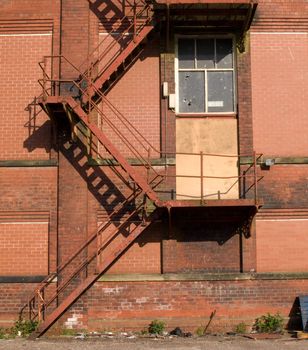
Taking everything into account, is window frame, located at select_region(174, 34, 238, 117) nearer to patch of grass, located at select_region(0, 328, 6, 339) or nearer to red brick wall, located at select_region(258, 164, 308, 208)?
red brick wall, located at select_region(258, 164, 308, 208)

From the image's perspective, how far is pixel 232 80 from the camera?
40.7 ft

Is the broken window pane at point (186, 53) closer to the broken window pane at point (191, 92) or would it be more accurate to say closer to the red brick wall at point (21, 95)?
the broken window pane at point (191, 92)

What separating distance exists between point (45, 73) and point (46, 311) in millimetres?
5202

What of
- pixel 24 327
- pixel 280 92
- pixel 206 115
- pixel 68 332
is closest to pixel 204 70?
pixel 206 115

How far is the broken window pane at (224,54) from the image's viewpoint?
12.4 metres

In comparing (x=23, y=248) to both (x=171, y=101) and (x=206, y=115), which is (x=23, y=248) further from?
(x=206, y=115)

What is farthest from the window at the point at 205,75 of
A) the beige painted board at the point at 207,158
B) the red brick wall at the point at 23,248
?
the red brick wall at the point at 23,248

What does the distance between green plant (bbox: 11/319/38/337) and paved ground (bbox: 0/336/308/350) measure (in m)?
0.45

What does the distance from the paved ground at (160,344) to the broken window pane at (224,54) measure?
615 cm

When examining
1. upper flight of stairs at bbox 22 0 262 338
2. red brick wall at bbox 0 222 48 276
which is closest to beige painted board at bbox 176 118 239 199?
upper flight of stairs at bbox 22 0 262 338

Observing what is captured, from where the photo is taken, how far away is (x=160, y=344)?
1041cm

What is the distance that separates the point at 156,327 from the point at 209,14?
689 centimetres

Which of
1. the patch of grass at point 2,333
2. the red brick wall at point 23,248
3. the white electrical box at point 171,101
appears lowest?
the patch of grass at point 2,333

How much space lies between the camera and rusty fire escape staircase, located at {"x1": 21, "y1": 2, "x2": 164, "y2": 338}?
1124cm
